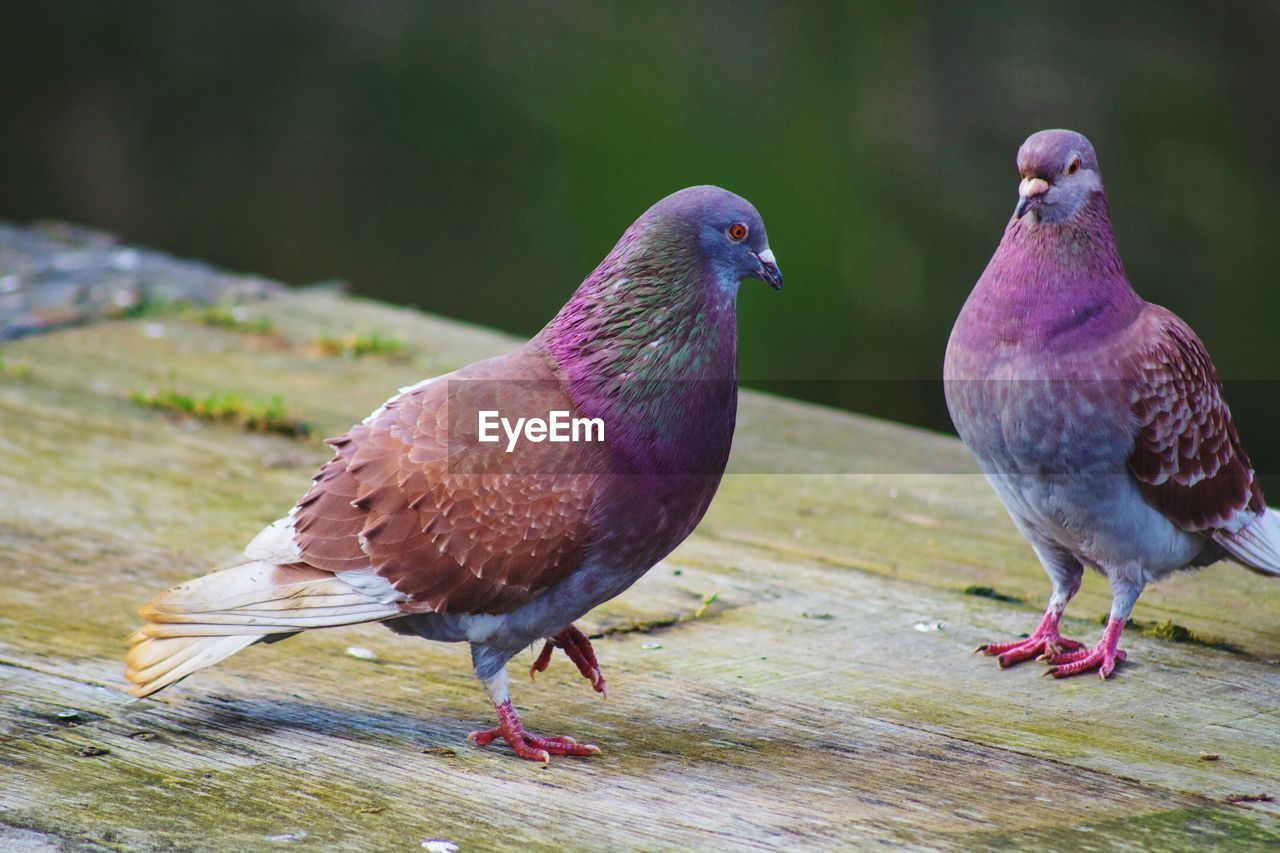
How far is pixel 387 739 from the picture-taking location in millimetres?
2783

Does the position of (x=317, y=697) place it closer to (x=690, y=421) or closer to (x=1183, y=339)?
(x=690, y=421)

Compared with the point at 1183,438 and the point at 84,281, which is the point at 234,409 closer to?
the point at 84,281

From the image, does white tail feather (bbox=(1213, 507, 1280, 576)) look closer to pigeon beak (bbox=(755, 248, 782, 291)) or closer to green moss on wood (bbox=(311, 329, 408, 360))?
pigeon beak (bbox=(755, 248, 782, 291))

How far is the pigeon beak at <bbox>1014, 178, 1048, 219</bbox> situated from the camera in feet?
10.5

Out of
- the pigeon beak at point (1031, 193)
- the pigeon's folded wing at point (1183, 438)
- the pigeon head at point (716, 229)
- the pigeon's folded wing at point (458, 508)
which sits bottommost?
the pigeon's folded wing at point (458, 508)

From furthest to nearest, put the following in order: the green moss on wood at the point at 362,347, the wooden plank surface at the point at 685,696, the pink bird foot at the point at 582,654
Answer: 1. the green moss on wood at the point at 362,347
2. the pink bird foot at the point at 582,654
3. the wooden plank surface at the point at 685,696

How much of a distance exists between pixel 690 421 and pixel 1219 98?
5535 millimetres

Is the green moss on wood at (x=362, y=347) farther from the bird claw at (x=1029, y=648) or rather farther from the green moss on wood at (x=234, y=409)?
the bird claw at (x=1029, y=648)

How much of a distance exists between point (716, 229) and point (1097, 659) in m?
1.24

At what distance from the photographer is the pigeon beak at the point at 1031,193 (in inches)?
126

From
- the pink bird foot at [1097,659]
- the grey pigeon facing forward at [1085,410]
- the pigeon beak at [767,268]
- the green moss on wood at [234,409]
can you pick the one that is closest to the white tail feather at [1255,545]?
the grey pigeon facing forward at [1085,410]

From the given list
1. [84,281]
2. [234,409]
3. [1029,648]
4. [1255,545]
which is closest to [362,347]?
[234,409]

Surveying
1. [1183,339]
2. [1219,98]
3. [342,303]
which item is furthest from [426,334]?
[1219,98]

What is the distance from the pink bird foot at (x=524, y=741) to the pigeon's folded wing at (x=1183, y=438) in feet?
4.49
